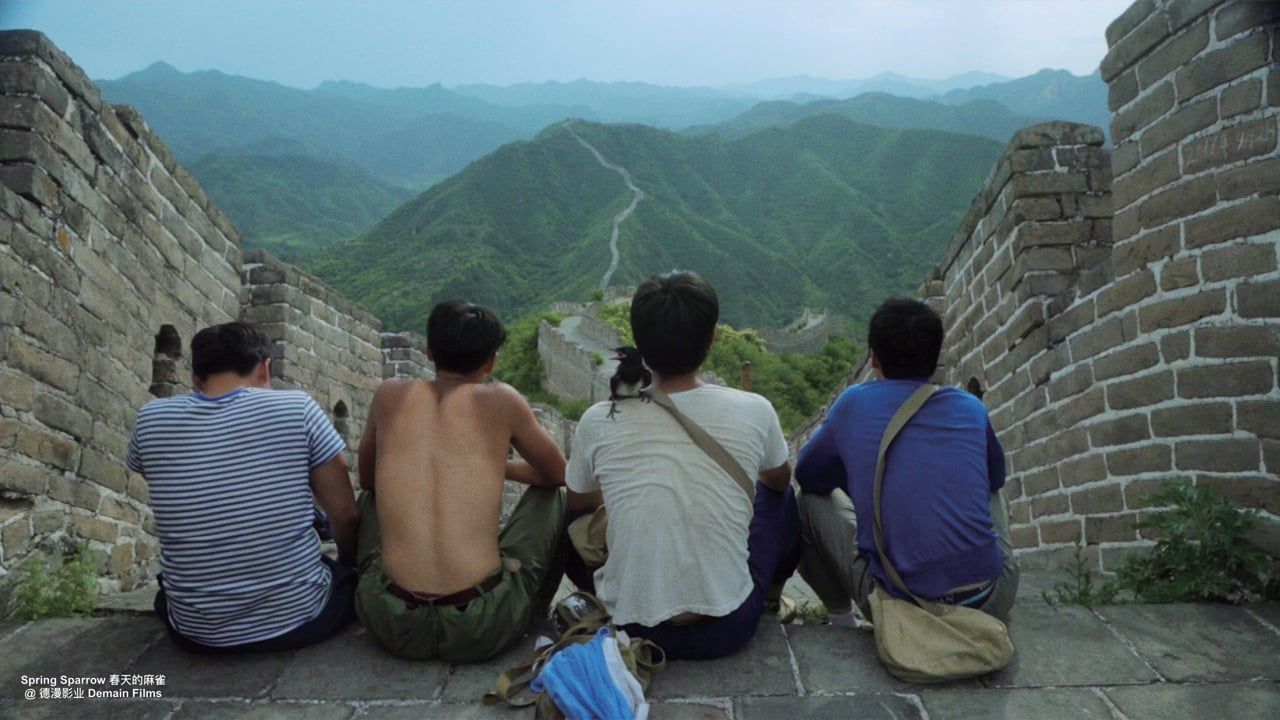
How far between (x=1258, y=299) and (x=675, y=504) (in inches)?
102

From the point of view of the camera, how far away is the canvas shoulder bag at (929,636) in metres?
2.75

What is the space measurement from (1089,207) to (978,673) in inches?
139

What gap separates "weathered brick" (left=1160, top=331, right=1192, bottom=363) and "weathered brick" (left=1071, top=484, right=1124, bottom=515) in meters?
0.70

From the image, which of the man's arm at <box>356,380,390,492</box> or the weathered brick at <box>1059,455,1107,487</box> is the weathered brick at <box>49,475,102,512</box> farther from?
the weathered brick at <box>1059,455,1107,487</box>

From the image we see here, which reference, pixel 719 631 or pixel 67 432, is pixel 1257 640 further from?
pixel 67 432

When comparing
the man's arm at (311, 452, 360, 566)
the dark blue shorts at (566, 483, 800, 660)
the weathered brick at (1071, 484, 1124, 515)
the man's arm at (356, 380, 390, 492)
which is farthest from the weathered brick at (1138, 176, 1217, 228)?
the man's arm at (311, 452, 360, 566)

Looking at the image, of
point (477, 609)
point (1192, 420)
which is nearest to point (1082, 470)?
point (1192, 420)

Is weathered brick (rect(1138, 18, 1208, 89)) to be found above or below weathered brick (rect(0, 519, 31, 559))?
above

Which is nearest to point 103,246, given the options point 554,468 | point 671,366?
point 554,468

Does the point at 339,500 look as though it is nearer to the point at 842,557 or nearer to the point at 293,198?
the point at 842,557

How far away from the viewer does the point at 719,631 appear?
2918 millimetres

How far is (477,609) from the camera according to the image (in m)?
2.95

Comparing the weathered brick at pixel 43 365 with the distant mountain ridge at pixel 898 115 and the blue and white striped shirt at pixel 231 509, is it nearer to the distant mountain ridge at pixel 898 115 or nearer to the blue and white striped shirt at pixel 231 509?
the blue and white striped shirt at pixel 231 509

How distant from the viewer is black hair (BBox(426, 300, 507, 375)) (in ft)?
10.3
